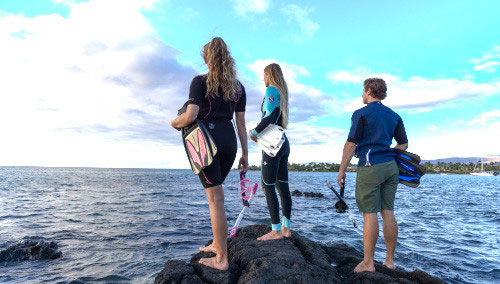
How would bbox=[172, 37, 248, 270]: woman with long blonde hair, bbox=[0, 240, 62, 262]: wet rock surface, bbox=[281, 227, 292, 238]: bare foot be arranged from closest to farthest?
bbox=[172, 37, 248, 270]: woman with long blonde hair, bbox=[281, 227, 292, 238]: bare foot, bbox=[0, 240, 62, 262]: wet rock surface

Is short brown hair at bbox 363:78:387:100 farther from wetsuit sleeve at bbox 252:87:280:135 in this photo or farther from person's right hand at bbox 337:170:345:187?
wetsuit sleeve at bbox 252:87:280:135

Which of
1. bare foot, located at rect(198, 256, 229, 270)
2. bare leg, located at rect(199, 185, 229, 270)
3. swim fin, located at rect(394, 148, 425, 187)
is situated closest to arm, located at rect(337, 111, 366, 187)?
swim fin, located at rect(394, 148, 425, 187)

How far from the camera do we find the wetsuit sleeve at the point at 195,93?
346 centimetres

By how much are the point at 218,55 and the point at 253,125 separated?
146cm

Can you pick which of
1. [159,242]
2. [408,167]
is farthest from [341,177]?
[159,242]

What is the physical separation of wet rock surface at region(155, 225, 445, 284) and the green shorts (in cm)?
89

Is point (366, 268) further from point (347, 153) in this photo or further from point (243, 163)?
point (243, 163)

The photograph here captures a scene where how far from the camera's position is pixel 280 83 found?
4816mm

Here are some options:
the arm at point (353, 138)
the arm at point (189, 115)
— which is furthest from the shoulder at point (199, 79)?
the arm at point (353, 138)

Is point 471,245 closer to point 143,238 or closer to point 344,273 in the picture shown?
point 344,273

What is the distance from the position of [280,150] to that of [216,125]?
1486 millimetres

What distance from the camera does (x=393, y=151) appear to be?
411cm

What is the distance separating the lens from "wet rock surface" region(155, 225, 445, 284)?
3.47 m

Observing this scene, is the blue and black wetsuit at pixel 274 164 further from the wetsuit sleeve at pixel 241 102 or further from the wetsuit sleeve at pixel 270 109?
the wetsuit sleeve at pixel 241 102
